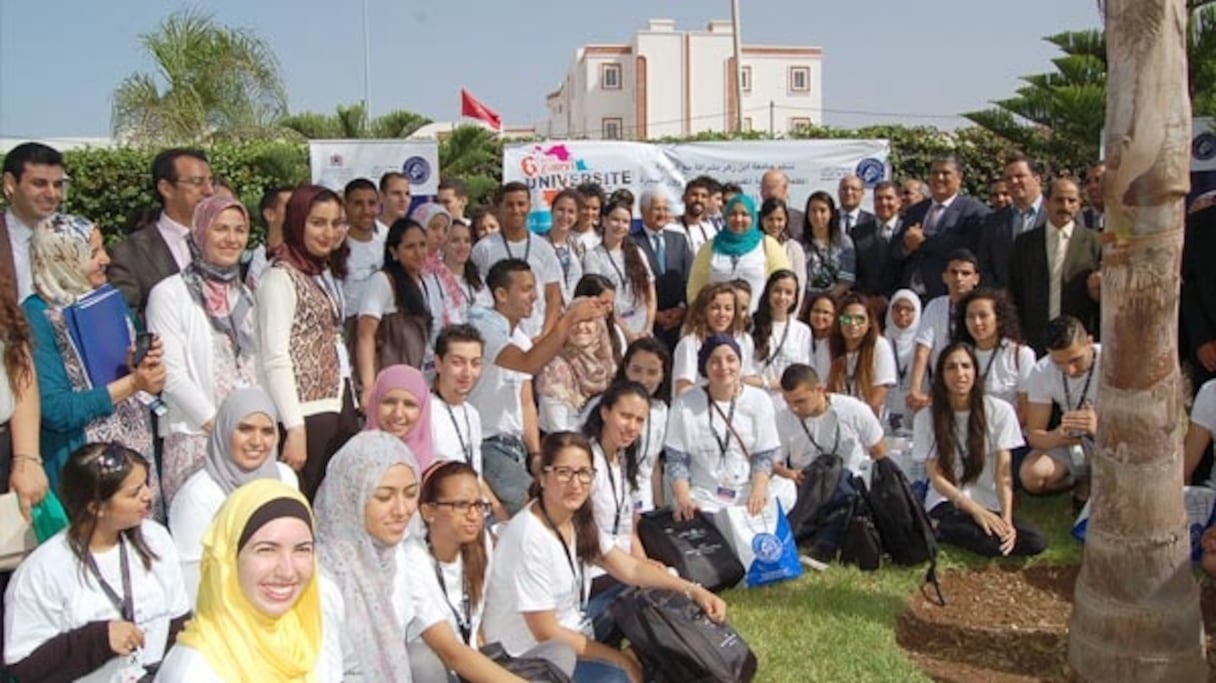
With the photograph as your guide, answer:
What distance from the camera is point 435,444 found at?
4945 millimetres

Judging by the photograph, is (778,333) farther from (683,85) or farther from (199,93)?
(683,85)

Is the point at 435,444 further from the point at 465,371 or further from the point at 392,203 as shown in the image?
the point at 392,203

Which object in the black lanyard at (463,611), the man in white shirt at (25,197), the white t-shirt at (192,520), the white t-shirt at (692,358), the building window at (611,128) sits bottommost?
the black lanyard at (463,611)

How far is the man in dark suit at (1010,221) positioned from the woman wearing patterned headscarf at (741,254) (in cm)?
139

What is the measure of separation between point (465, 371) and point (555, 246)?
2.76 m

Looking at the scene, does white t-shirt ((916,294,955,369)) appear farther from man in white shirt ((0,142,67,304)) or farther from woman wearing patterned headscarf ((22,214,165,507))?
man in white shirt ((0,142,67,304))

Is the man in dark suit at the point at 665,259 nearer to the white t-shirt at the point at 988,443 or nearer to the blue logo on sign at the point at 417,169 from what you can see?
the white t-shirt at the point at 988,443

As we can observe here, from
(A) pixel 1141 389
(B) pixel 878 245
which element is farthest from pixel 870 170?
(A) pixel 1141 389

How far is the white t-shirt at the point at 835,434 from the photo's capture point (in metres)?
6.14

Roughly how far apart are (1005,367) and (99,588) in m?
5.11

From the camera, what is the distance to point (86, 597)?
11.0ft

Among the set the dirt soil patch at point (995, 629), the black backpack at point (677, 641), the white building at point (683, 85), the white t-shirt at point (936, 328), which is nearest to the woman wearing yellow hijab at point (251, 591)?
the black backpack at point (677, 641)

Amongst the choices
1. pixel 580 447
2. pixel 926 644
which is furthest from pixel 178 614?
pixel 926 644

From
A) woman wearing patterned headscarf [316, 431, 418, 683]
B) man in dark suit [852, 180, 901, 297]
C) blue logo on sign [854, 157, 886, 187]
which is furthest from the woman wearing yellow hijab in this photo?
blue logo on sign [854, 157, 886, 187]
